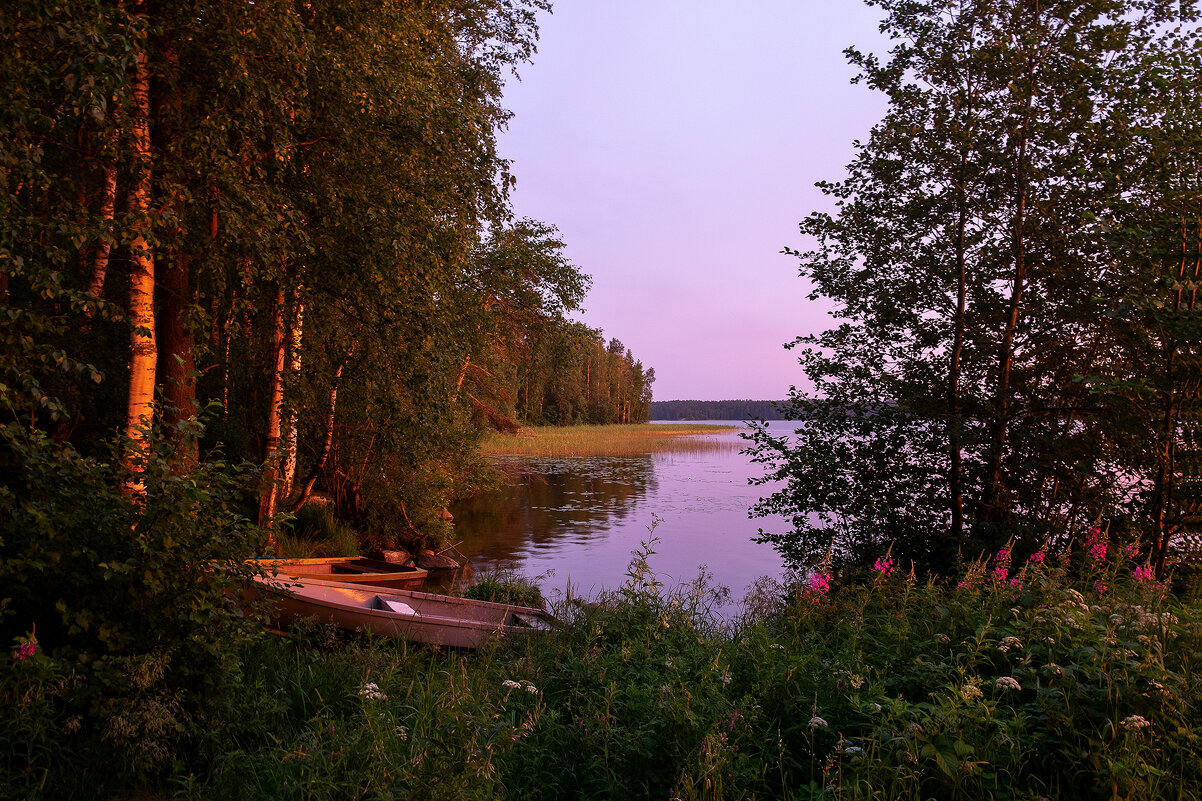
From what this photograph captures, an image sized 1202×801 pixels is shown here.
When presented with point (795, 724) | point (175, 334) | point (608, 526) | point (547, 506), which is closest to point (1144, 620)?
point (795, 724)

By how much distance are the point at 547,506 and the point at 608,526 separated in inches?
175

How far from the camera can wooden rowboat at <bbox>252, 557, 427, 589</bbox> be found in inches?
419

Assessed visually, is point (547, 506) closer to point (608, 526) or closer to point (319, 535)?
point (608, 526)

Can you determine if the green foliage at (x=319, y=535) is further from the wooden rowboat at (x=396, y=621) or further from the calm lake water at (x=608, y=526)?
the wooden rowboat at (x=396, y=621)

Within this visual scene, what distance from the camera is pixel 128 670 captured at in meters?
3.94

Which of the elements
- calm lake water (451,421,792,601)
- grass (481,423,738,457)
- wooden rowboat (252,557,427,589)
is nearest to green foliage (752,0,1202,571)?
calm lake water (451,421,792,601)

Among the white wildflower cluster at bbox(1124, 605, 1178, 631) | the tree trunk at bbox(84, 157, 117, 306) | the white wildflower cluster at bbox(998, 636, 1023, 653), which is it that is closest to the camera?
the white wildflower cluster at bbox(998, 636, 1023, 653)

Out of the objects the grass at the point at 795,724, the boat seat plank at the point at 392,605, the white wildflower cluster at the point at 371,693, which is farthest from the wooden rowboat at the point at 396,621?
the white wildflower cluster at the point at 371,693

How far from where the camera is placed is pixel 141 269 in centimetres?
686

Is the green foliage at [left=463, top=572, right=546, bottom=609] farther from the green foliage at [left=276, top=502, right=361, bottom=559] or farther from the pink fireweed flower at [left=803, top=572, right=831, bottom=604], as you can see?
the pink fireweed flower at [left=803, top=572, right=831, bottom=604]

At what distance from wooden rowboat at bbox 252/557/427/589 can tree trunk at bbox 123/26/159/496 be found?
3.58 meters

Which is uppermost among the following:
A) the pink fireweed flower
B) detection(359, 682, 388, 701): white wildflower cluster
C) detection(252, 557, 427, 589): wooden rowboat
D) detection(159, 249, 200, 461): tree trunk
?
detection(159, 249, 200, 461): tree trunk

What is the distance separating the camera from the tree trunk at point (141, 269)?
6.17 meters

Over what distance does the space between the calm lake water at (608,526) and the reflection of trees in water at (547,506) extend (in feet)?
0.11
